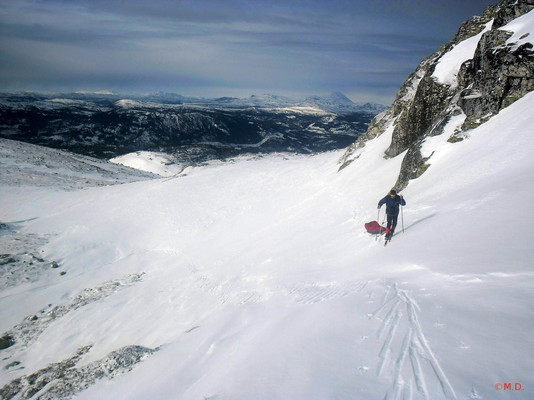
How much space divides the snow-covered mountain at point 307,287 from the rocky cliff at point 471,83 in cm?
21

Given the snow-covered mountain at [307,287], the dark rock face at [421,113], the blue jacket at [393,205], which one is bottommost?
the snow-covered mountain at [307,287]

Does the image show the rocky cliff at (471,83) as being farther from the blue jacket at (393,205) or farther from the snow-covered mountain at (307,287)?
the blue jacket at (393,205)

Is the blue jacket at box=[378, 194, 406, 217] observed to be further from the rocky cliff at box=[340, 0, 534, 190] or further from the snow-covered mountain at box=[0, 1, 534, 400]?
the rocky cliff at box=[340, 0, 534, 190]

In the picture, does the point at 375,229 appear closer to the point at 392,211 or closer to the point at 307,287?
the point at 392,211

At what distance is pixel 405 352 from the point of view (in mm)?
5082

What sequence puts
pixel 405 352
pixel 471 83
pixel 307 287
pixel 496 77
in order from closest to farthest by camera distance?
pixel 405 352
pixel 307 287
pixel 496 77
pixel 471 83

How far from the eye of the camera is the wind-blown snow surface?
16.0 ft

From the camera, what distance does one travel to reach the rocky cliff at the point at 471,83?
1578 centimetres

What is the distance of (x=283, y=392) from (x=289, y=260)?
9.48 metres

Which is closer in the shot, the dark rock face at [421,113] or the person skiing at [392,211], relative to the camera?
the person skiing at [392,211]

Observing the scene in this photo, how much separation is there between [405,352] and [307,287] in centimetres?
533

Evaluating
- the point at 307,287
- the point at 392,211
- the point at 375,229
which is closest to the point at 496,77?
the point at 392,211

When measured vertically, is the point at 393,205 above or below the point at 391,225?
above

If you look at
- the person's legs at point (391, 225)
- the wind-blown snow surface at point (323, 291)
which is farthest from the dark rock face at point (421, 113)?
the person's legs at point (391, 225)
